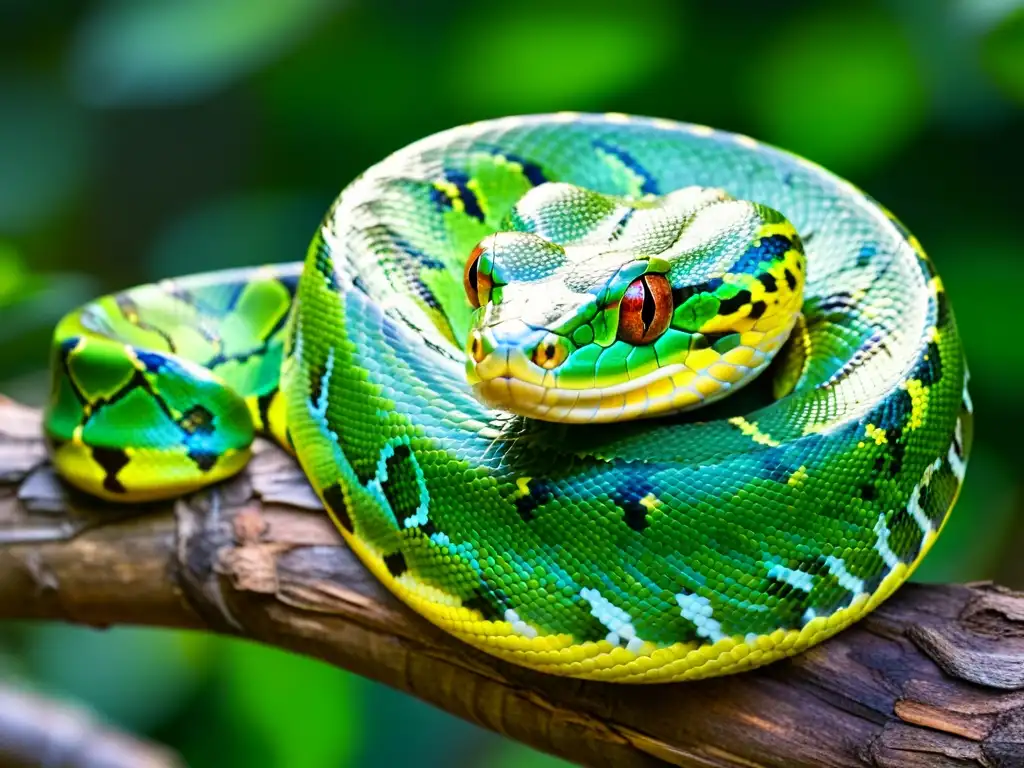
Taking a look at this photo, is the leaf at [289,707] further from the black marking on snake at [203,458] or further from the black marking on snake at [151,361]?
the black marking on snake at [151,361]

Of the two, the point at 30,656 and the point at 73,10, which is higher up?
the point at 73,10

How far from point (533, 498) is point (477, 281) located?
0.47 metres

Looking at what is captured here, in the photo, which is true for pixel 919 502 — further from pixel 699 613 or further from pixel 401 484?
pixel 401 484

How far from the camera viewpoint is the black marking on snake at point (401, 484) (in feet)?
Result: 7.18

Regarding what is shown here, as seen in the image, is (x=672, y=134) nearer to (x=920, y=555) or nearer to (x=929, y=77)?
(x=920, y=555)

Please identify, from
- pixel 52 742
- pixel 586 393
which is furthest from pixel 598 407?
pixel 52 742

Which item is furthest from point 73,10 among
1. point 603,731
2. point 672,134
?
point 603,731

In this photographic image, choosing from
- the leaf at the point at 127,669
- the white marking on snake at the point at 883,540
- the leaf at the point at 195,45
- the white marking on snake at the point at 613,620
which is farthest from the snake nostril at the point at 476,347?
the leaf at the point at 195,45

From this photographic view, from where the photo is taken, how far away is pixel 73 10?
608cm

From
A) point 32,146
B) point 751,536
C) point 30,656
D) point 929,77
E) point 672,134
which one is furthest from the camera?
point 32,146

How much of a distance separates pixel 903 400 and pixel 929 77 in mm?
2544

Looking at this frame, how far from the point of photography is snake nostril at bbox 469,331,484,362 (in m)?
1.83

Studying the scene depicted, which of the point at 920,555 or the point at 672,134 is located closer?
the point at 920,555

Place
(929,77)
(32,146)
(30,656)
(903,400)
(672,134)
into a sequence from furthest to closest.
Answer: (32,146) < (30,656) < (929,77) < (672,134) < (903,400)
